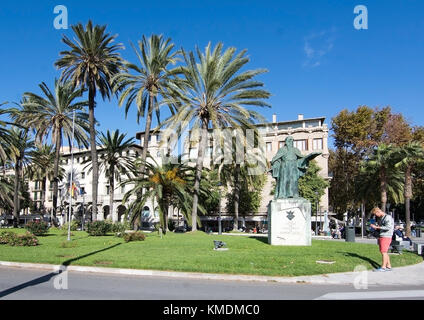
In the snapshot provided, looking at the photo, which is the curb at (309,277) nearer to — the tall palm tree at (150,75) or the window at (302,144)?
the tall palm tree at (150,75)

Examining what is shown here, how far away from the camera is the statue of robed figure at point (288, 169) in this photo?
53.6ft

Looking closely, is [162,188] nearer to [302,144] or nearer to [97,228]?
[97,228]

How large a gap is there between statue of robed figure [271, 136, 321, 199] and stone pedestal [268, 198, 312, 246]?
53 cm

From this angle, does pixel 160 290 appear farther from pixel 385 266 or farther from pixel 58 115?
pixel 58 115

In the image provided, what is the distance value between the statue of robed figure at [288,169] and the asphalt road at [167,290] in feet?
26.8

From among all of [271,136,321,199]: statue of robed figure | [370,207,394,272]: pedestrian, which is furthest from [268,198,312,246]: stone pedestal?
[370,207,394,272]: pedestrian

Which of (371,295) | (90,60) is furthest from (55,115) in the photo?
(371,295)

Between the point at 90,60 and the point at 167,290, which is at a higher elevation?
the point at 90,60

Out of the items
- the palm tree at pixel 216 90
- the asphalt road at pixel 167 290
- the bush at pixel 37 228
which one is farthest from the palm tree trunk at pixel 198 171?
the asphalt road at pixel 167 290

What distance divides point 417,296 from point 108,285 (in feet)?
21.9

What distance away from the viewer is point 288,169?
16609 mm

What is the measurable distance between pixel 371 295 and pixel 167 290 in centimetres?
427

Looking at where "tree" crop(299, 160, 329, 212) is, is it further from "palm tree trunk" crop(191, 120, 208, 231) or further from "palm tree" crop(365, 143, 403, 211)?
"palm tree trunk" crop(191, 120, 208, 231)

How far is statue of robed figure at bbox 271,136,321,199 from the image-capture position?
16.3 metres
